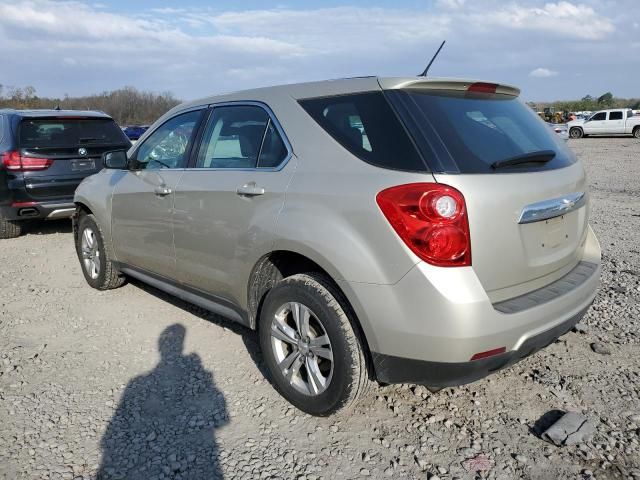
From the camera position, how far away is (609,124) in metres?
30.4

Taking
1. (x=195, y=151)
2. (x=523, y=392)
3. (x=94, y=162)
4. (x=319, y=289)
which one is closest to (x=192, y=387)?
(x=319, y=289)

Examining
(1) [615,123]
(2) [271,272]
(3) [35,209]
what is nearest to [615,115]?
(1) [615,123]

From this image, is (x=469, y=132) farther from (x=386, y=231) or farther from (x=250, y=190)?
(x=250, y=190)

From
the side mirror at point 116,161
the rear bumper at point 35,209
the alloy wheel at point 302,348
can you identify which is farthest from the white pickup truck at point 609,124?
the alloy wheel at point 302,348

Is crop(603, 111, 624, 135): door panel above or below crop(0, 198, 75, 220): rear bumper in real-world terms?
above

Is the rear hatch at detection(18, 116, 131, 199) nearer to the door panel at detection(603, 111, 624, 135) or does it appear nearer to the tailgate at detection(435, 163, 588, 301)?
the tailgate at detection(435, 163, 588, 301)

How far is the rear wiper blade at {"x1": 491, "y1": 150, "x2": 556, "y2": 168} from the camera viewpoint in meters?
2.54

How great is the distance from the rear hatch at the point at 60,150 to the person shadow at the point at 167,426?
14.4 feet

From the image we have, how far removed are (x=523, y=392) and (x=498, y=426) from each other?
410 millimetres

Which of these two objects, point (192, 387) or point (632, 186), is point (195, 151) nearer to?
point (192, 387)

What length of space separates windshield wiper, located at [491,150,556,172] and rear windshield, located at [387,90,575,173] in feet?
0.05

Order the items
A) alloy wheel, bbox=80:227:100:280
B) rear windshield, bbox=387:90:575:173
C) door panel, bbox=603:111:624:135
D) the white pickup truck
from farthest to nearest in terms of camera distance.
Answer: door panel, bbox=603:111:624:135 → the white pickup truck → alloy wheel, bbox=80:227:100:280 → rear windshield, bbox=387:90:575:173

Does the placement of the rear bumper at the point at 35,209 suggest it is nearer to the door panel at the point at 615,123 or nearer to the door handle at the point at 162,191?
the door handle at the point at 162,191

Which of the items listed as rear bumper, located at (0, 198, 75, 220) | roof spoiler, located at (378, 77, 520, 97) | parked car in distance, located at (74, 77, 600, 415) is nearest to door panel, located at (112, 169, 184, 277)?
parked car in distance, located at (74, 77, 600, 415)
